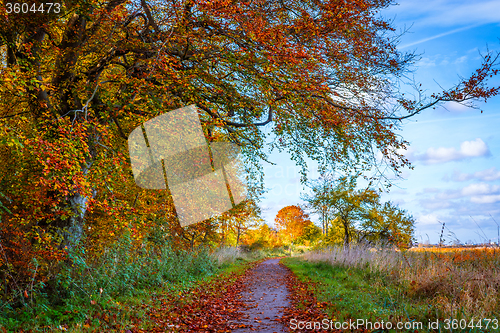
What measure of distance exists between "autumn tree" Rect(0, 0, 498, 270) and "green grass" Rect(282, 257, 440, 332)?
13.3ft

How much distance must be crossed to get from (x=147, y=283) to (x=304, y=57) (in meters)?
8.07

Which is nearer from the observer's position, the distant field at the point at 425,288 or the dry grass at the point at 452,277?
the distant field at the point at 425,288

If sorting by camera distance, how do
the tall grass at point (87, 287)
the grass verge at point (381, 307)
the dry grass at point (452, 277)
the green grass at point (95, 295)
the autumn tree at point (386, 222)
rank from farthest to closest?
1. the autumn tree at point (386, 222)
2. the tall grass at point (87, 287)
3. the green grass at point (95, 295)
4. the dry grass at point (452, 277)
5. the grass verge at point (381, 307)

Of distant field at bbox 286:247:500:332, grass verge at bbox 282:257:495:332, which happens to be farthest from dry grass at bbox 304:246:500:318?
grass verge at bbox 282:257:495:332

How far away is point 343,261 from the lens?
12703 millimetres

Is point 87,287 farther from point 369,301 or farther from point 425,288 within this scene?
point 425,288

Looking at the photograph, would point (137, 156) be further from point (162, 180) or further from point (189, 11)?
point (189, 11)

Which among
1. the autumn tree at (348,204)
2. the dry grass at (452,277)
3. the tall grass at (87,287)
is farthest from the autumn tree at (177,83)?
the autumn tree at (348,204)

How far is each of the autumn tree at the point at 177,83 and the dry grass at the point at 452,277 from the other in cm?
317

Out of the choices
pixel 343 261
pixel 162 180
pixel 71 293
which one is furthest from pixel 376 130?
pixel 71 293

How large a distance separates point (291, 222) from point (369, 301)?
48716 millimetres

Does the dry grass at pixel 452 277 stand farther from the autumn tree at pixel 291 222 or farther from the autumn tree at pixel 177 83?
the autumn tree at pixel 291 222

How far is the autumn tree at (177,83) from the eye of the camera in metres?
7.91

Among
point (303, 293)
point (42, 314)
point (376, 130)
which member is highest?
point (376, 130)
